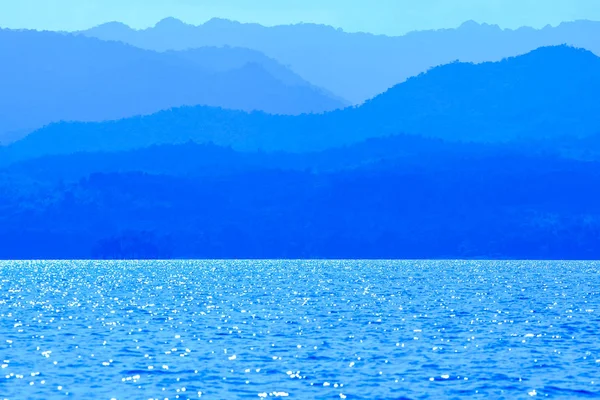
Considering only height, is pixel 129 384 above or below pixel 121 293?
below

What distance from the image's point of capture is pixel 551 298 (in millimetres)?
177375

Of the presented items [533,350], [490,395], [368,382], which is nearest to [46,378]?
[368,382]

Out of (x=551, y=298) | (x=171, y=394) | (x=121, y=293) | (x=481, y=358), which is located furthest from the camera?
(x=121, y=293)

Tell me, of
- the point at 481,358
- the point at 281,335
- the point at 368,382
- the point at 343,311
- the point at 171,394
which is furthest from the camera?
the point at 343,311

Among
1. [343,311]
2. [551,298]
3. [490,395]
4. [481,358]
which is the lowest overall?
[490,395]

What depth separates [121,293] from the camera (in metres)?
196

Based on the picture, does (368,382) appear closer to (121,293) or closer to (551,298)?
(551,298)

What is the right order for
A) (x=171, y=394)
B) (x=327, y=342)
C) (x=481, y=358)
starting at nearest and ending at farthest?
(x=171, y=394) < (x=481, y=358) < (x=327, y=342)

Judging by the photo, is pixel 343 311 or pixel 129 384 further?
pixel 343 311

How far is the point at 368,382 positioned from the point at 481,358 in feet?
54.5

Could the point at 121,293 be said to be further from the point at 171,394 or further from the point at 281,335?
the point at 171,394

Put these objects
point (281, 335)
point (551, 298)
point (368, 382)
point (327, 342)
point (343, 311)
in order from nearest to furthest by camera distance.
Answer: point (368, 382) → point (327, 342) → point (281, 335) → point (343, 311) → point (551, 298)

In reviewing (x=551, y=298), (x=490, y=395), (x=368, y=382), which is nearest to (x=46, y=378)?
(x=368, y=382)

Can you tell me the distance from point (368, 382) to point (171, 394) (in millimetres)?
13959
